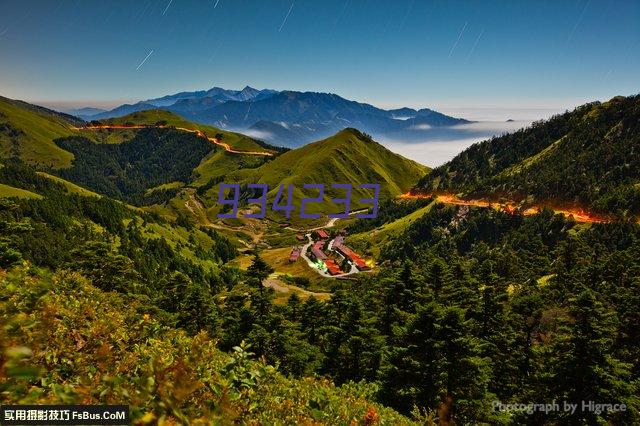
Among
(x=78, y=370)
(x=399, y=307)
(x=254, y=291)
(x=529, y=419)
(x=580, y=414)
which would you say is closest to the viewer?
(x=78, y=370)

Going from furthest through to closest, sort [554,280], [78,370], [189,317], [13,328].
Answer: [554,280], [189,317], [78,370], [13,328]

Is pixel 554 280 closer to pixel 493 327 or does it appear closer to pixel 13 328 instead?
pixel 493 327

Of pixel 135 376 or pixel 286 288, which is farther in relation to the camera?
pixel 286 288

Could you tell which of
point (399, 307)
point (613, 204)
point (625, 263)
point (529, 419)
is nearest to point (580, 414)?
point (529, 419)

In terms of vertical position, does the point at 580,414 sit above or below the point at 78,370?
below

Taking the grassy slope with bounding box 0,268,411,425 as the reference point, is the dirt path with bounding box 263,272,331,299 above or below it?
below

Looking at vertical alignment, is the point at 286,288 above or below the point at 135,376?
below

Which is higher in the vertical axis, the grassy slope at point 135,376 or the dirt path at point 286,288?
the grassy slope at point 135,376

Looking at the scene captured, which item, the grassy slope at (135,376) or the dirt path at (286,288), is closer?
the grassy slope at (135,376)
